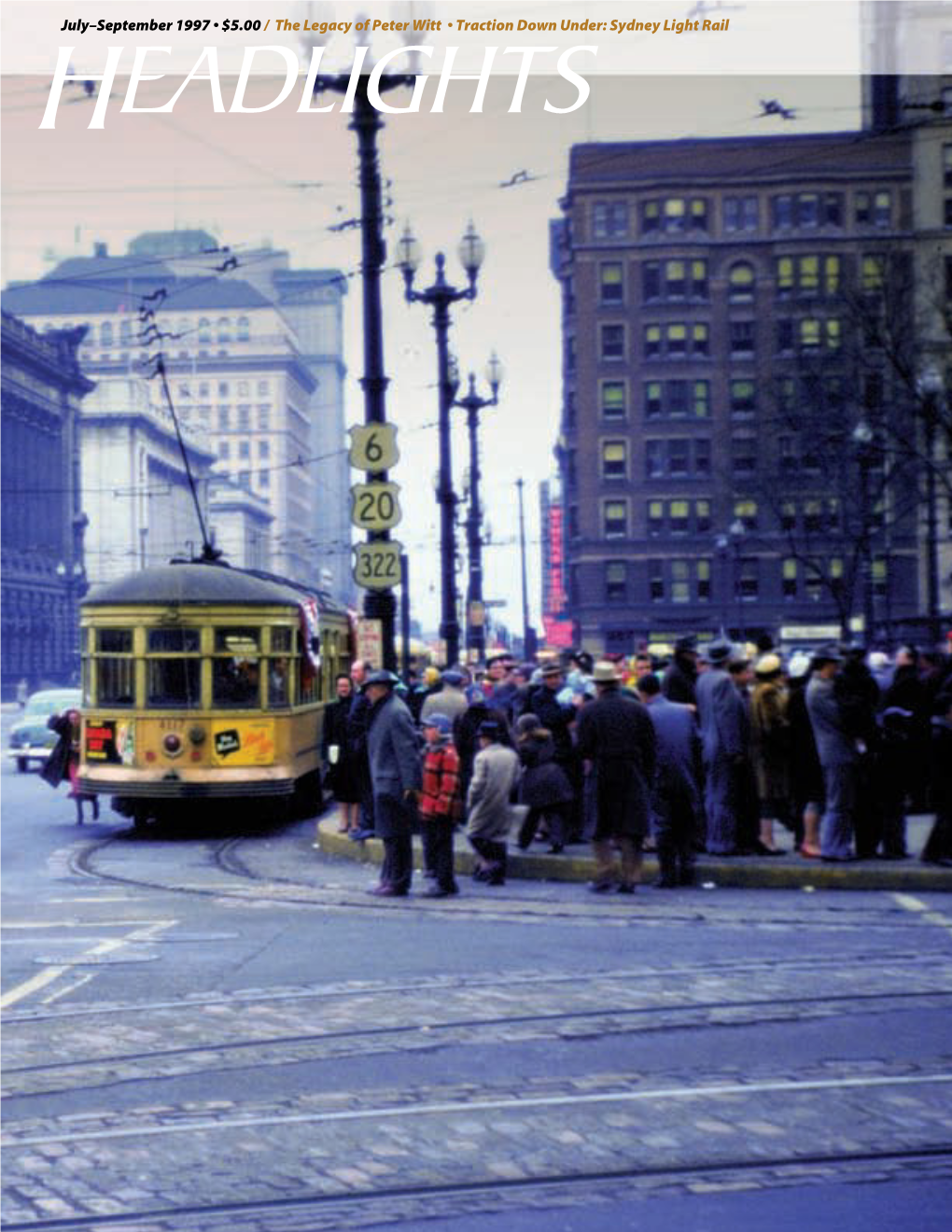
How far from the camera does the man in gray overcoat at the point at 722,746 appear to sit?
15617 mm

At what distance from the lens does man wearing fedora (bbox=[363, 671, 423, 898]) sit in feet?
48.1

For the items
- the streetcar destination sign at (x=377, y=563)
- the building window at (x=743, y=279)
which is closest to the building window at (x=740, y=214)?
the building window at (x=743, y=279)

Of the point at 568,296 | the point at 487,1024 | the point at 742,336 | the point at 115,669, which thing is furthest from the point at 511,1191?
the point at 568,296

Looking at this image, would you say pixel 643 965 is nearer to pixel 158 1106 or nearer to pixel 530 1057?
pixel 530 1057

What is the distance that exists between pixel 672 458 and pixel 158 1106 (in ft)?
255

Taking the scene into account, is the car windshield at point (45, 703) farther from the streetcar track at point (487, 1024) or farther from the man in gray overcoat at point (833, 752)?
the streetcar track at point (487, 1024)

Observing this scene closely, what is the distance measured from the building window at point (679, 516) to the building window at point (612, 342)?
677cm

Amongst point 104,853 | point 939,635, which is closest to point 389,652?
point 104,853

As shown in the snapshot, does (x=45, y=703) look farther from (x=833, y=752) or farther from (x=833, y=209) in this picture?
(x=833, y=209)

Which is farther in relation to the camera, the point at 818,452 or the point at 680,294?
the point at 680,294

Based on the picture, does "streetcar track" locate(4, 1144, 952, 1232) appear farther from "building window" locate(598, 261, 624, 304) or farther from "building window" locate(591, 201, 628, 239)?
"building window" locate(591, 201, 628, 239)

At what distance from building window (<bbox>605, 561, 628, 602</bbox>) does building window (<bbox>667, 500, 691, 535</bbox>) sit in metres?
2.65

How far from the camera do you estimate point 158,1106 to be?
800 centimetres

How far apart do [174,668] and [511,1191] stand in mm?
16083
